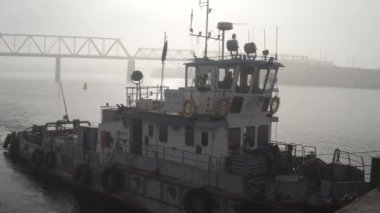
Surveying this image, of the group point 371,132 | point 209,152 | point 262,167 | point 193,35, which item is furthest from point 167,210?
point 371,132

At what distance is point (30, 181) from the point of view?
26172 mm

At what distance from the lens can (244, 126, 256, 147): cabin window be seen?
1820cm

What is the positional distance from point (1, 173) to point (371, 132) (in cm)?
4656

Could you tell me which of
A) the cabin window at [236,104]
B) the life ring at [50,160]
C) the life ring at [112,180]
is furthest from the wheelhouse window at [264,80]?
the life ring at [50,160]

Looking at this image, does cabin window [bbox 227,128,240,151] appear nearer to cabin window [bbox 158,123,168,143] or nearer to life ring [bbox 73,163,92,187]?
cabin window [bbox 158,123,168,143]

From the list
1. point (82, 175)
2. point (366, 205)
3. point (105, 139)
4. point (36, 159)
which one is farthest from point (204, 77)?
point (36, 159)

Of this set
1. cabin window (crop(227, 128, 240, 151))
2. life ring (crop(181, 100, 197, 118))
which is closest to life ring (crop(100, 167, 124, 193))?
life ring (crop(181, 100, 197, 118))

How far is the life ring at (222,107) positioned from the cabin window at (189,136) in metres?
1.66

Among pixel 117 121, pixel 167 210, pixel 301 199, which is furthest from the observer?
pixel 117 121

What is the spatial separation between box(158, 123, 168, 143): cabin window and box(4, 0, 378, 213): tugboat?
47 mm

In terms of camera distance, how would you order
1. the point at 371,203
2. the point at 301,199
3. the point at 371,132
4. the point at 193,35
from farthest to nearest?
1. the point at 371,132
2. the point at 193,35
3. the point at 301,199
4. the point at 371,203

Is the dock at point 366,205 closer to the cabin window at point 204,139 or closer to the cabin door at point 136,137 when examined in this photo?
the cabin window at point 204,139

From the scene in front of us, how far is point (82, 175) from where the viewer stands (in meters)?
22.2

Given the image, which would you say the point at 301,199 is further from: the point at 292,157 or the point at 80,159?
the point at 80,159
